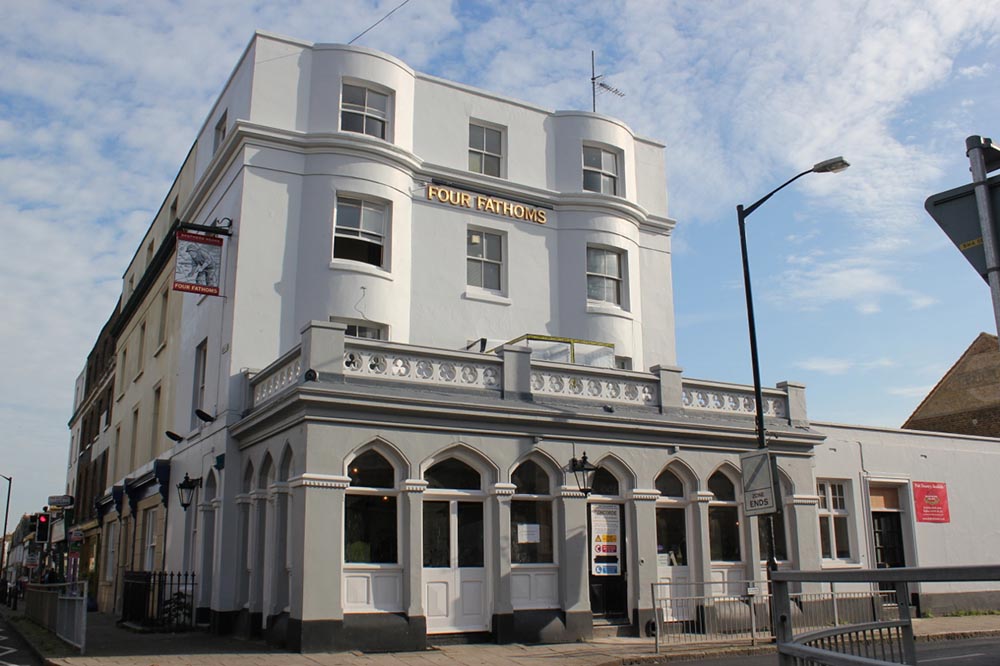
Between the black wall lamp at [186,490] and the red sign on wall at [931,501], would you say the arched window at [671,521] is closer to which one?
the red sign on wall at [931,501]

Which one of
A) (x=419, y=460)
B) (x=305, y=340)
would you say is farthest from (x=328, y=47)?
(x=419, y=460)

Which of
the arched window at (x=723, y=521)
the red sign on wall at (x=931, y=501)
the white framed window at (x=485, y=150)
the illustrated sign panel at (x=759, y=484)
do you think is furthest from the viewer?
the red sign on wall at (x=931, y=501)

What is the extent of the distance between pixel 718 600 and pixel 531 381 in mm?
5698

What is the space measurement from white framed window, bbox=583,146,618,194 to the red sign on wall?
11.7m

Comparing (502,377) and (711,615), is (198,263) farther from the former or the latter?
(711,615)

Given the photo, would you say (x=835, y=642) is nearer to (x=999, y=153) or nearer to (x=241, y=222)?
(x=999, y=153)

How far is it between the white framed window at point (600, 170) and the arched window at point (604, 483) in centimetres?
907

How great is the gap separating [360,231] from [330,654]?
984 cm

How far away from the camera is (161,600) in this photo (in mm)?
20062

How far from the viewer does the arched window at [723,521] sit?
19.9 metres

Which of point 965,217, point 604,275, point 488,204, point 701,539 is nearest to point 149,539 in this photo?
point 488,204

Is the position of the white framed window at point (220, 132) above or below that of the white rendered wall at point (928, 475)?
above

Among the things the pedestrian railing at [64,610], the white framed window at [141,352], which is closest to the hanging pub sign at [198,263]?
the pedestrian railing at [64,610]

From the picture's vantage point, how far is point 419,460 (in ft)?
54.2
